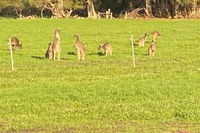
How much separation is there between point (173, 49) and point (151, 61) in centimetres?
708

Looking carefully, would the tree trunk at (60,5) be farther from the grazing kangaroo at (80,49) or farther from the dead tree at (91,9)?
the grazing kangaroo at (80,49)

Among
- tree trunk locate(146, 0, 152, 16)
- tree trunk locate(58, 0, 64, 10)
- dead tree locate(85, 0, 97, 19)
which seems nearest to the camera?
tree trunk locate(58, 0, 64, 10)

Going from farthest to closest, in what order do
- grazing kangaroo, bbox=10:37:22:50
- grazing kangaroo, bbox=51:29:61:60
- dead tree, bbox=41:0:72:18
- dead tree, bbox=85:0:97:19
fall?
1. dead tree, bbox=85:0:97:19
2. dead tree, bbox=41:0:72:18
3. grazing kangaroo, bbox=10:37:22:50
4. grazing kangaroo, bbox=51:29:61:60

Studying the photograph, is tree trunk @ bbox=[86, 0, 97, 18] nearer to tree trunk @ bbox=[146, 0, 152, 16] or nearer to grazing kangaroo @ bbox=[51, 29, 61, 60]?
tree trunk @ bbox=[146, 0, 152, 16]

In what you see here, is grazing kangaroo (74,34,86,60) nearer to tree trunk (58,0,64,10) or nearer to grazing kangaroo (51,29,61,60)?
grazing kangaroo (51,29,61,60)

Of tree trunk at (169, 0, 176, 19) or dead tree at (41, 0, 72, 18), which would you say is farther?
tree trunk at (169, 0, 176, 19)

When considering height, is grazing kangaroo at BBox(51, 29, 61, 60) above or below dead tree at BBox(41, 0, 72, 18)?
below

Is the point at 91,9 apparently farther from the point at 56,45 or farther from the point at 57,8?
the point at 56,45

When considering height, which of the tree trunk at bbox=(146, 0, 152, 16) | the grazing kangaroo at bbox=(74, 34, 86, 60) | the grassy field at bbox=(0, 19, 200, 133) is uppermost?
the tree trunk at bbox=(146, 0, 152, 16)

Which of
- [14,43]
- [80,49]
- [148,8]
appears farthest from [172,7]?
[80,49]

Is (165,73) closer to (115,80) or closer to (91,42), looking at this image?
(115,80)

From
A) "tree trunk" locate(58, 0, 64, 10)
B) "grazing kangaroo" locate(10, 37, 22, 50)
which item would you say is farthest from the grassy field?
"tree trunk" locate(58, 0, 64, 10)

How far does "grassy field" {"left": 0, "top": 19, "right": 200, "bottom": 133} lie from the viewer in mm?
14172

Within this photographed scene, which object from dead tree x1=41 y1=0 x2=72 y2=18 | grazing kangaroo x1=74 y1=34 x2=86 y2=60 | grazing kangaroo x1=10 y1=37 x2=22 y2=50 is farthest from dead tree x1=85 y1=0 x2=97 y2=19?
grazing kangaroo x1=74 y1=34 x2=86 y2=60
